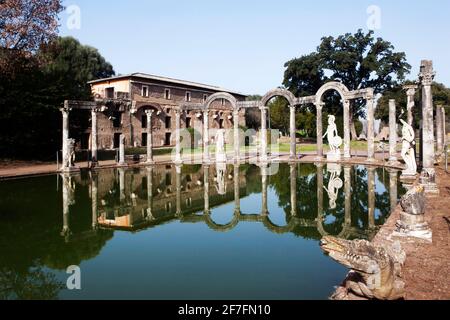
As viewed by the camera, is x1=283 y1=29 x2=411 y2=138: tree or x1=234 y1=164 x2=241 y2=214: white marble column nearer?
x1=234 y1=164 x2=241 y2=214: white marble column

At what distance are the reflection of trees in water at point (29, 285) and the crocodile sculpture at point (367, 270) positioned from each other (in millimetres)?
3958

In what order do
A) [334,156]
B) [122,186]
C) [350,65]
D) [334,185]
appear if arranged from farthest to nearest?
[350,65] → [334,156] → [122,186] → [334,185]

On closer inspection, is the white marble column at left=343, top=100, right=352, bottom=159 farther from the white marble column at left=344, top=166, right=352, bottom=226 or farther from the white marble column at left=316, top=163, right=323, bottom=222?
the white marble column at left=316, top=163, right=323, bottom=222

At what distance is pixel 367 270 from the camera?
14.3 ft

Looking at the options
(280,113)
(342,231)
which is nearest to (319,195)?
(342,231)

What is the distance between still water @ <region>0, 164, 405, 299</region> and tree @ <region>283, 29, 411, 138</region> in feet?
92.7

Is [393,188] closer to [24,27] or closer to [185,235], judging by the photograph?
[185,235]

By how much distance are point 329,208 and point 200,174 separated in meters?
10.9

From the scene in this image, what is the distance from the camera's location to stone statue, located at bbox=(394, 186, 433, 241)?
6.93 m

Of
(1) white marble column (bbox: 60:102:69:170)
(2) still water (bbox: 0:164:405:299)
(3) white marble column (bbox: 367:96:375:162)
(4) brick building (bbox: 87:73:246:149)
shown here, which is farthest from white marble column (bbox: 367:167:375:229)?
(4) brick building (bbox: 87:73:246:149)

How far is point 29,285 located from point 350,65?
42.5m

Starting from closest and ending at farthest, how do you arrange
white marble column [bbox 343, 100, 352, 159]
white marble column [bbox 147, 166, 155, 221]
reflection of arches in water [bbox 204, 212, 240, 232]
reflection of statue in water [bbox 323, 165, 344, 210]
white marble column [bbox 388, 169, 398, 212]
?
1. reflection of arches in water [bbox 204, 212, 240, 232]
2. white marble column [bbox 147, 166, 155, 221]
3. white marble column [bbox 388, 169, 398, 212]
4. reflection of statue in water [bbox 323, 165, 344, 210]
5. white marble column [bbox 343, 100, 352, 159]
